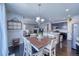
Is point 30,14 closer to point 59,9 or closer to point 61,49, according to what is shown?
point 59,9

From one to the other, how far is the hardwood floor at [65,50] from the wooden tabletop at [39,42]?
20cm

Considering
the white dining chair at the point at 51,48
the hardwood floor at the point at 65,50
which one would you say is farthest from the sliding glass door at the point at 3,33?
the hardwood floor at the point at 65,50

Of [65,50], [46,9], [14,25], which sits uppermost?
[46,9]

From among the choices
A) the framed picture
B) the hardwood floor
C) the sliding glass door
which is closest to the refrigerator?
the hardwood floor

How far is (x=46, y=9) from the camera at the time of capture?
242 cm

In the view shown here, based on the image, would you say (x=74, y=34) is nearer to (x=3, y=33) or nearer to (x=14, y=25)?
(x=14, y=25)

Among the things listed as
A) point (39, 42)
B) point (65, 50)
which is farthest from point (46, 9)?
point (65, 50)

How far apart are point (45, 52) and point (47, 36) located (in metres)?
0.25

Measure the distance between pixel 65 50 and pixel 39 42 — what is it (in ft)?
1.37

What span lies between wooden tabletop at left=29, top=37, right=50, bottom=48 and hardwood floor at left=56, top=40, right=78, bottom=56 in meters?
0.20

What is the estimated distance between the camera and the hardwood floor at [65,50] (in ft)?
7.95

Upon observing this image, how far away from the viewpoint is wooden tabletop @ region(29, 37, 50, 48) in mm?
2401

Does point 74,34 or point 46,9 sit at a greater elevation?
point 46,9

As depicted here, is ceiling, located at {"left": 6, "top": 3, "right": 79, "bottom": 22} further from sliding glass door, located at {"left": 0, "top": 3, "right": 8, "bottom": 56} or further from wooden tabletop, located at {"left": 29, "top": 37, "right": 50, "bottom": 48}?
wooden tabletop, located at {"left": 29, "top": 37, "right": 50, "bottom": 48}
